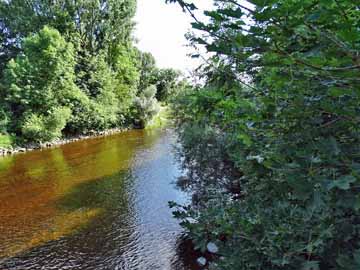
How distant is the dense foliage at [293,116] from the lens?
2.51 ft

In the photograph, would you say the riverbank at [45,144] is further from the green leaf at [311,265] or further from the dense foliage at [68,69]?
the green leaf at [311,265]

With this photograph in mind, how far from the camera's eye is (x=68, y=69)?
17.8 metres

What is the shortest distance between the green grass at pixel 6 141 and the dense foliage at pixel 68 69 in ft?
1.48

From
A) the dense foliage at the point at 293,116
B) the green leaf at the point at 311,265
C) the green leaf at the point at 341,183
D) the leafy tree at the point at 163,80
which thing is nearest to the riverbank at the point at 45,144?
the leafy tree at the point at 163,80

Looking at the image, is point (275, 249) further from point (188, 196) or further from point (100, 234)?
point (188, 196)

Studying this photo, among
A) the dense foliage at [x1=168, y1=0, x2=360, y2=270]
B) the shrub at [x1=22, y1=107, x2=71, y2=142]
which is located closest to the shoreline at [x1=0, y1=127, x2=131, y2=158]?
the shrub at [x1=22, y1=107, x2=71, y2=142]

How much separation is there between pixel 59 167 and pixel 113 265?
706 cm

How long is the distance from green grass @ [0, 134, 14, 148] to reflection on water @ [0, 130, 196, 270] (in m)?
2.75

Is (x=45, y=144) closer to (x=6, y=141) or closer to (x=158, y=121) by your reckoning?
(x=6, y=141)

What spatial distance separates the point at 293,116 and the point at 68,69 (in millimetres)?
18462

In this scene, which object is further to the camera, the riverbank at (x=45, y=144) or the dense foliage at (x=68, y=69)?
the dense foliage at (x=68, y=69)

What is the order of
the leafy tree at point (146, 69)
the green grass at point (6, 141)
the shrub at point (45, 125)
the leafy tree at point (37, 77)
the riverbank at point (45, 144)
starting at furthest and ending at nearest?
the leafy tree at point (146, 69) < the leafy tree at point (37, 77) < the shrub at point (45, 125) < the green grass at point (6, 141) < the riverbank at point (45, 144)

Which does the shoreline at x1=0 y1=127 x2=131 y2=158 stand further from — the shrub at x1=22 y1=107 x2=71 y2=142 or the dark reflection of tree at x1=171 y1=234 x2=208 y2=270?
the dark reflection of tree at x1=171 y1=234 x2=208 y2=270

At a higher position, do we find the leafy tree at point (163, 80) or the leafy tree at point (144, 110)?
the leafy tree at point (163, 80)
